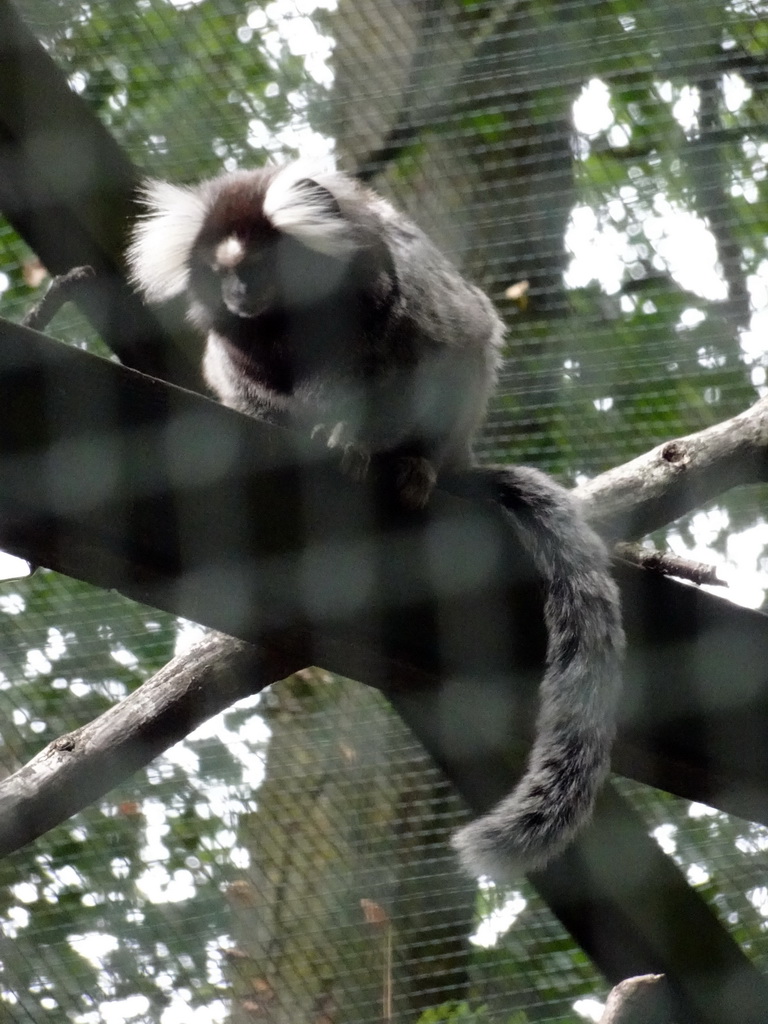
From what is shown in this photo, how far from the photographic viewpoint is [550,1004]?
2514mm

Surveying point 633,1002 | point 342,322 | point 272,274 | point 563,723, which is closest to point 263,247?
point 272,274

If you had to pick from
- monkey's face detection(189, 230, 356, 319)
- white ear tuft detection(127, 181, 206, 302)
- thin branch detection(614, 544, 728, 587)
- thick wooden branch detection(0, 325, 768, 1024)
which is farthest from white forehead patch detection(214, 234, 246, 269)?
thin branch detection(614, 544, 728, 587)

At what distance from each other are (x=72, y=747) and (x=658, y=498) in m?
1.02

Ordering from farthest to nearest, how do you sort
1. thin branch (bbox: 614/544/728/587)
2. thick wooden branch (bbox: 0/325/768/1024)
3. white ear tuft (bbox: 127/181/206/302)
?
white ear tuft (bbox: 127/181/206/302), thin branch (bbox: 614/544/728/587), thick wooden branch (bbox: 0/325/768/1024)

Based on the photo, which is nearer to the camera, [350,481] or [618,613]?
[350,481]

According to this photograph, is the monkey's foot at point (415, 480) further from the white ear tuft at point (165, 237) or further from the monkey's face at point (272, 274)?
the white ear tuft at point (165, 237)

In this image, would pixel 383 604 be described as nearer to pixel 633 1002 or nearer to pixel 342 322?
pixel 633 1002

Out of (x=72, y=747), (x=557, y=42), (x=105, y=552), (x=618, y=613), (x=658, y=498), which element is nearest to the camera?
(x=105, y=552)

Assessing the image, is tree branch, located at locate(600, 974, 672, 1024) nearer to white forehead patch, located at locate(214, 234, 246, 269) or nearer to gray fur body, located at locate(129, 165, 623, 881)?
gray fur body, located at locate(129, 165, 623, 881)

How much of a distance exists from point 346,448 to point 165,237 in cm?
74

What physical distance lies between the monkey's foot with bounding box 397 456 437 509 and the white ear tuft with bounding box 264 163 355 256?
0.39m

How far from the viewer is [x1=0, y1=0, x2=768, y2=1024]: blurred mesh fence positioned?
2.43 m

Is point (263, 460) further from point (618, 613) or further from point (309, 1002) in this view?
point (309, 1002)

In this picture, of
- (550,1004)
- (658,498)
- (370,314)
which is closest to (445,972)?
(550,1004)
